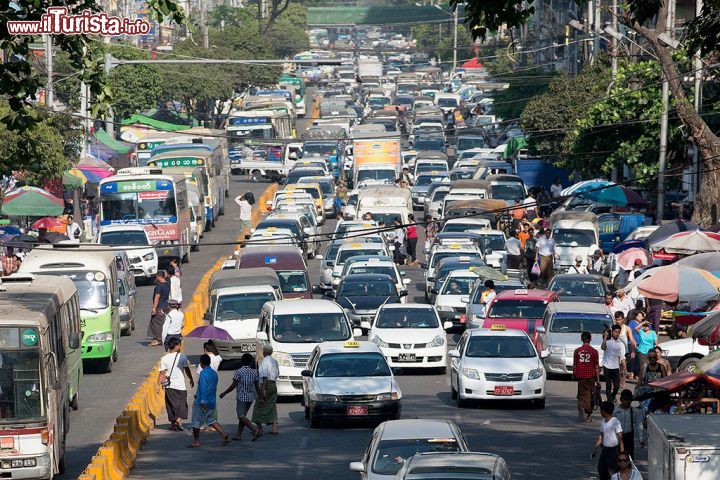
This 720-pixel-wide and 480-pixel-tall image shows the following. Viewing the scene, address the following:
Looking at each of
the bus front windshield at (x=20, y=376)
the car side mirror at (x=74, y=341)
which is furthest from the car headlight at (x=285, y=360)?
the bus front windshield at (x=20, y=376)

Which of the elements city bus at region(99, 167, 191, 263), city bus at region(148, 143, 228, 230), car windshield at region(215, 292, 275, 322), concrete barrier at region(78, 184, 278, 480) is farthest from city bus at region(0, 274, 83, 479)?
city bus at region(148, 143, 228, 230)

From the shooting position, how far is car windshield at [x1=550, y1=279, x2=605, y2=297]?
3375 centimetres

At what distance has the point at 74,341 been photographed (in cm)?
2258

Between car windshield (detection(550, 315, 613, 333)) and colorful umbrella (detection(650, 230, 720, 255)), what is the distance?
10.9 feet

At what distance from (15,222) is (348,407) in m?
25.5

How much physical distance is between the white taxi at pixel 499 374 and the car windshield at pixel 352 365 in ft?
6.54

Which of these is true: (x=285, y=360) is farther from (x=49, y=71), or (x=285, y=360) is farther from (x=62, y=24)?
(x=49, y=71)

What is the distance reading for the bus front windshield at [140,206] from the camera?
45438 mm

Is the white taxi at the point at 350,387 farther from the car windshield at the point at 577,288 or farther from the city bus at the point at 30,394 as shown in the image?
the car windshield at the point at 577,288

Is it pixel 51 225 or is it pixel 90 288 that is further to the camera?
pixel 51 225

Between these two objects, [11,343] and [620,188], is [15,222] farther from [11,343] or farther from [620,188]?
[11,343]

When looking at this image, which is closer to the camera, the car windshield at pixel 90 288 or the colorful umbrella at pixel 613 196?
the car windshield at pixel 90 288

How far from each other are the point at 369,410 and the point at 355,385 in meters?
0.48

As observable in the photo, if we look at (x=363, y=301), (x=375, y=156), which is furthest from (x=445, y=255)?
(x=375, y=156)
